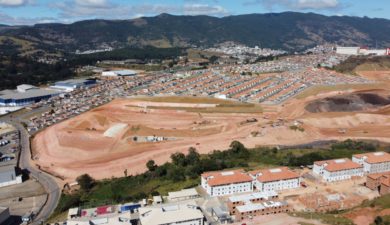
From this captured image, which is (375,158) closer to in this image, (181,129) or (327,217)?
(327,217)

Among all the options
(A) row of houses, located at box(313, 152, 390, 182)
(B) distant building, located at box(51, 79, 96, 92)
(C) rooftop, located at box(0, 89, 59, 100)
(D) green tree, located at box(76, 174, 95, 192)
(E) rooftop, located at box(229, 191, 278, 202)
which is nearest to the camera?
(E) rooftop, located at box(229, 191, 278, 202)

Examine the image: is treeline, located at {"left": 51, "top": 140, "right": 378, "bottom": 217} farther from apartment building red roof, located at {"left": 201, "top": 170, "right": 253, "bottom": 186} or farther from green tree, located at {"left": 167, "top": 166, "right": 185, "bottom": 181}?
apartment building red roof, located at {"left": 201, "top": 170, "right": 253, "bottom": 186}

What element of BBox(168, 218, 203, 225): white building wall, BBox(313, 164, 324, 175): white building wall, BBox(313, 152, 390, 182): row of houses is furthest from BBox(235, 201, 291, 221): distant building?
BBox(313, 164, 324, 175): white building wall

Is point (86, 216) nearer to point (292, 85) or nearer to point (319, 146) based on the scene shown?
point (319, 146)

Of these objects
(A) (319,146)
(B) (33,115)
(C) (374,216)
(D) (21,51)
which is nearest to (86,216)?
(C) (374,216)

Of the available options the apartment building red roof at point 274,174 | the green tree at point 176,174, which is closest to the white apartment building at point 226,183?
the apartment building red roof at point 274,174

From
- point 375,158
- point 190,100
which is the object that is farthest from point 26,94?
point 375,158

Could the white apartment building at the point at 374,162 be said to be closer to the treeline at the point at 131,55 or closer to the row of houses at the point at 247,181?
the row of houses at the point at 247,181

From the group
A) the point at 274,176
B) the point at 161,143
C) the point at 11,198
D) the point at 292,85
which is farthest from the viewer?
the point at 292,85
